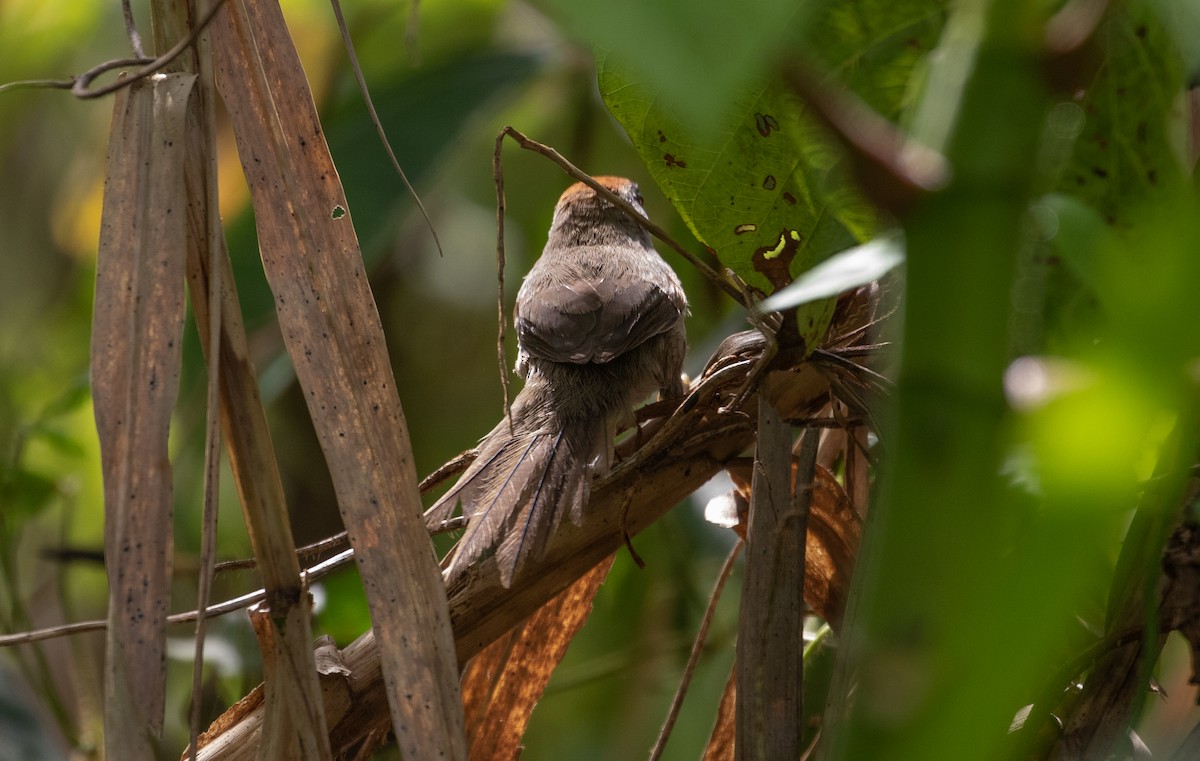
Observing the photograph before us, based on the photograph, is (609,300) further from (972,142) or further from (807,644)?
(972,142)

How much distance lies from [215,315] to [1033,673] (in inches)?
31.9

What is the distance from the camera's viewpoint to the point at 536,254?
362 cm

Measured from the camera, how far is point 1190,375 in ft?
1.83

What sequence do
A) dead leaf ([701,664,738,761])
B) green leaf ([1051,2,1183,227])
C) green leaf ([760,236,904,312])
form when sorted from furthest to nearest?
dead leaf ([701,664,738,761]), green leaf ([1051,2,1183,227]), green leaf ([760,236,904,312])

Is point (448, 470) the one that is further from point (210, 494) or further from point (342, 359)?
point (210, 494)

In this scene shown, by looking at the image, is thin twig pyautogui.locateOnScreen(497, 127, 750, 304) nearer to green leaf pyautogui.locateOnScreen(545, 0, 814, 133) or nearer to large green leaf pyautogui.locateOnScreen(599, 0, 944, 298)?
large green leaf pyautogui.locateOnScreen(599, 0, 944, 298)

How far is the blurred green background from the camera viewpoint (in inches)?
20.5

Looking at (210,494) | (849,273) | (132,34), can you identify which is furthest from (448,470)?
(849,273)

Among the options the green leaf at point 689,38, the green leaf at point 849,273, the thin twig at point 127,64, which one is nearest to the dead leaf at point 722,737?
the green leaf at point 849,273

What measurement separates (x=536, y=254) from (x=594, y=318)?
140cm

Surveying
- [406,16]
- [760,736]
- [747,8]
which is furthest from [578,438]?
[406,16]

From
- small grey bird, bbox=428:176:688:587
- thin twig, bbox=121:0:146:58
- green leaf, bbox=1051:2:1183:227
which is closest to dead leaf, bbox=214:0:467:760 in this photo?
thin twig, bbox=121:0:146:58

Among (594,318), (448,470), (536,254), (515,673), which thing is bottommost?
(536,254)

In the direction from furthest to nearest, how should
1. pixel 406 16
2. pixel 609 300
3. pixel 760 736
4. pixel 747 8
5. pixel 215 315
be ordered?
pixel 406 16
pixel 609 300
pixel 760 736
pixel 215 315
pixel 747 8
